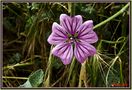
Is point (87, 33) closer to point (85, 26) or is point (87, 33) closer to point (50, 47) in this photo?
point (85, 26)

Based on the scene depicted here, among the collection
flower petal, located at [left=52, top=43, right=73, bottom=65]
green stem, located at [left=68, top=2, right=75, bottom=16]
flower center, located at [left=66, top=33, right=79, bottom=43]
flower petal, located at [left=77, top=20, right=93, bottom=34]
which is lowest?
flower petal, located at [left=52, top=43, right=73, bottom=65]

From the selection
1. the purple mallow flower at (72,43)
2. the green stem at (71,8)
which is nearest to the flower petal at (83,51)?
the purple mallow flower at (72,43)

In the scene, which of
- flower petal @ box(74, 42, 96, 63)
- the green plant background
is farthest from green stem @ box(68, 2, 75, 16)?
flower petal @ box(74, 42, 96, 63)

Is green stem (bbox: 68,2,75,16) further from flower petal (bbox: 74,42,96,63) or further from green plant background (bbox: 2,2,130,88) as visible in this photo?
flower petal (bbox: 74,42,96,63)

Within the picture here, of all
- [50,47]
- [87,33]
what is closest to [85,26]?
[87,33]
